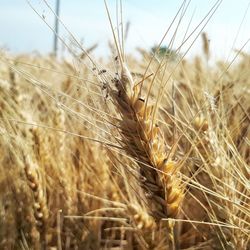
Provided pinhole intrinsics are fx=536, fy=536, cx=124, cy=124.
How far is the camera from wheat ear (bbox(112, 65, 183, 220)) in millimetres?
617

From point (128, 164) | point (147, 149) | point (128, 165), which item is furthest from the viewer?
point (128, 164)

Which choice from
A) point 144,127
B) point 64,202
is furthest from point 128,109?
point 64,202

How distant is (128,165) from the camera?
2.75ft

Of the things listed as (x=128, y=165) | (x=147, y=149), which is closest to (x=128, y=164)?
(x=128, y=165)

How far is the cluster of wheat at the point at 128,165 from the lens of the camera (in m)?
0.66

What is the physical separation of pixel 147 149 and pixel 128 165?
0.64 ft

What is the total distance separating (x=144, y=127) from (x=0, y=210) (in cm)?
57

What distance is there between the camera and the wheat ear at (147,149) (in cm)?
62

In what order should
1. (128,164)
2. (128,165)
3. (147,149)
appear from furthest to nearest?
(128,164), (128,165), (147,149)

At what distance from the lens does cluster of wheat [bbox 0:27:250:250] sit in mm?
659

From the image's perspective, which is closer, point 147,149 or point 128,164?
point 147,149

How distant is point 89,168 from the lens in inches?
46.3

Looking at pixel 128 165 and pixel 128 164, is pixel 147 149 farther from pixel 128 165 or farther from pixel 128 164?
pixel 128 164

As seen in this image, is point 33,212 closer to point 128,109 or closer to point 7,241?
point 7,241
